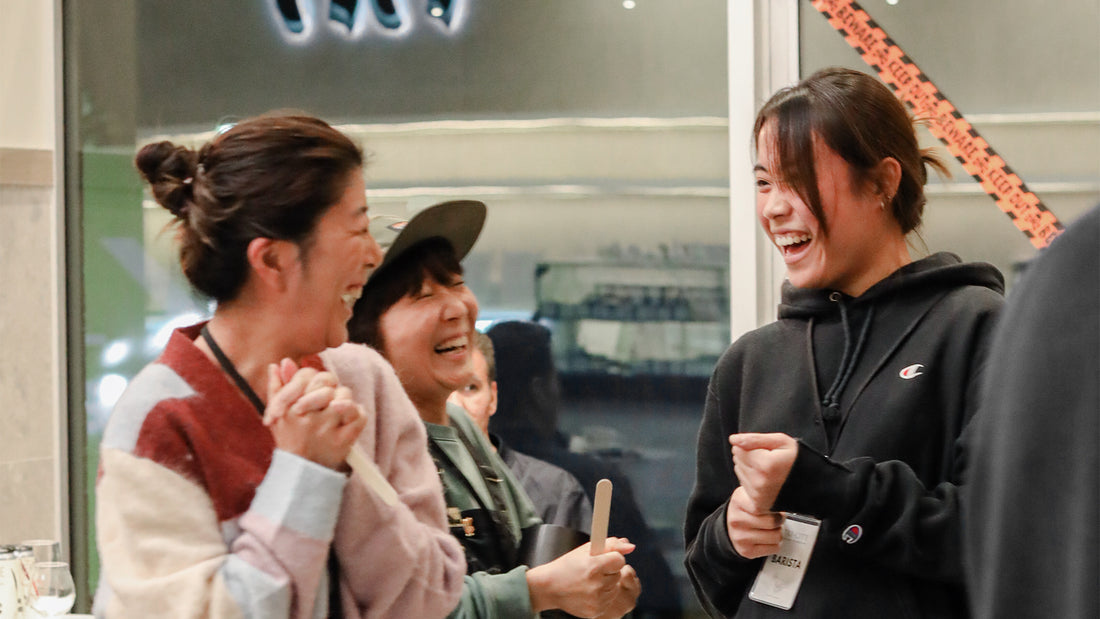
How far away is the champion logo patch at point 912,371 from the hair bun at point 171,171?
0.93 meters

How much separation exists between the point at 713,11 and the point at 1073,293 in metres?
2.65

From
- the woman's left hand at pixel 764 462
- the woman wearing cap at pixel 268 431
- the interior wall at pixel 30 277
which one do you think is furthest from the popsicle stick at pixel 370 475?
the interior wall at pixel 30 277

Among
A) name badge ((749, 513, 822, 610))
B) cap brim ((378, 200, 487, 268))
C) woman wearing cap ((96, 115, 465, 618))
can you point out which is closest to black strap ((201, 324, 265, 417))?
woman wearing cap ((96, 115, 465, 618))

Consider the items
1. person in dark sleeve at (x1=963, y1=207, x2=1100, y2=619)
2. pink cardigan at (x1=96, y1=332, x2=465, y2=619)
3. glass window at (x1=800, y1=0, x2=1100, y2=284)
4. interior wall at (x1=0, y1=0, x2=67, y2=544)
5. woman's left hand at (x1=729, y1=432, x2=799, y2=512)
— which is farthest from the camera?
interior wall at (x1=0, y1=0, x2=67, y2=544)

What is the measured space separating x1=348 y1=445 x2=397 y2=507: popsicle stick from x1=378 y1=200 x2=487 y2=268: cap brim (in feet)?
1.68

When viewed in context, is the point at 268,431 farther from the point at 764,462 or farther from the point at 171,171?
the point at 764,462

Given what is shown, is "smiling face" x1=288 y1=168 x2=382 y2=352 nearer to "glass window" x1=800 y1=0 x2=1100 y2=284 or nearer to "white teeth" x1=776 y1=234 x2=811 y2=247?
"white teeth" x1=776 y1=234 x2=811 y2=247

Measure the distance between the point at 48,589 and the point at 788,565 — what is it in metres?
1.59

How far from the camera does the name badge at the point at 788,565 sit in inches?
58.6

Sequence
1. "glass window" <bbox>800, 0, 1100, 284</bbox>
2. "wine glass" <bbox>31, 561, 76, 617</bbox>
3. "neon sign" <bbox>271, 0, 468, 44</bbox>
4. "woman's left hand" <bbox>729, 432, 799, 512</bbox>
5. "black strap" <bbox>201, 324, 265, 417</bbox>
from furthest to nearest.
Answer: "neon sign" <bbox>271, 0, 468, 44</bbox>, "glass window" <bbox>800, 0, 1100, 284</bbox>, "wine glass" <bbox>31, 561, 76, 617</bbox>, "woman's left hand" <bbox>729, 432, 799, 512</bbox>, "black strap" <bbox>201, 324, 265, 417</bbox>

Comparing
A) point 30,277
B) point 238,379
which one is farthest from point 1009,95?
point 30,277

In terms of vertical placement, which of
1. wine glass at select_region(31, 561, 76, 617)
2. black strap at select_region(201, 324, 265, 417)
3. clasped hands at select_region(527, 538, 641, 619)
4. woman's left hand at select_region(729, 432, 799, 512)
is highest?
black strap at select_region(201, 324, 265, 417)

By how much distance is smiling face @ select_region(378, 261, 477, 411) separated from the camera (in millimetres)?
1697

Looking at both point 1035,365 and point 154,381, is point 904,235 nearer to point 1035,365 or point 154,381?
point 154,381
